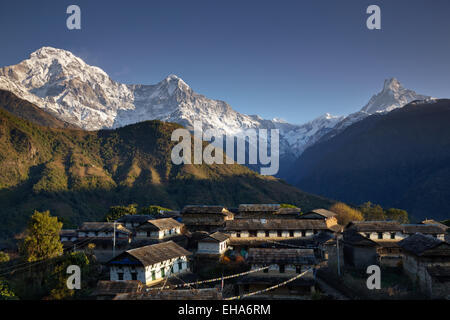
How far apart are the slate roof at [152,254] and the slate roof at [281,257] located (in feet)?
37.2

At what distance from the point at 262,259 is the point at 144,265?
1375 centimetres

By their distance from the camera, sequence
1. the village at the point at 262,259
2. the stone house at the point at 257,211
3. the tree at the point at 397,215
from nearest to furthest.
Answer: the village at the point at 262,259 < the stone house at the point at 257,211 < the tree at the point at 397,215

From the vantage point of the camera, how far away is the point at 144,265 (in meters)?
36.2

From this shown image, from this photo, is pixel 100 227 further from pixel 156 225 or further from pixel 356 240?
pixel 356 240

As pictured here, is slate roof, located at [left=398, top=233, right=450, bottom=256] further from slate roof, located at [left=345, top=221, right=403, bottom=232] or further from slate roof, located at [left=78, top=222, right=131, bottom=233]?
slate roof, located at [left=78, top=222, right=131, bottom=233]

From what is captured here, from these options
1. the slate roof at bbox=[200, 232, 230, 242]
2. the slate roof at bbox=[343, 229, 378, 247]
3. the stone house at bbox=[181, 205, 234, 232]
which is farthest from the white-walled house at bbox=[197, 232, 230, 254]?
the slate roof at bbox=[343, 229, 378, 247]

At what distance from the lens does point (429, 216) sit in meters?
140

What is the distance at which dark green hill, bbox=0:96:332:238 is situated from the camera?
126188mm

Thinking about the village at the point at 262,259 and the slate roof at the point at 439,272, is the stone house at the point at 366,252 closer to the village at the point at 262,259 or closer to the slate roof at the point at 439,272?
the village at the point at 262,259

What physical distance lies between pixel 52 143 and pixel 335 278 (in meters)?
182

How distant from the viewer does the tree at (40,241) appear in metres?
44.3

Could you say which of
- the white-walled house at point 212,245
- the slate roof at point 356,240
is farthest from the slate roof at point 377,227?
the white-walled house at point 212,245
